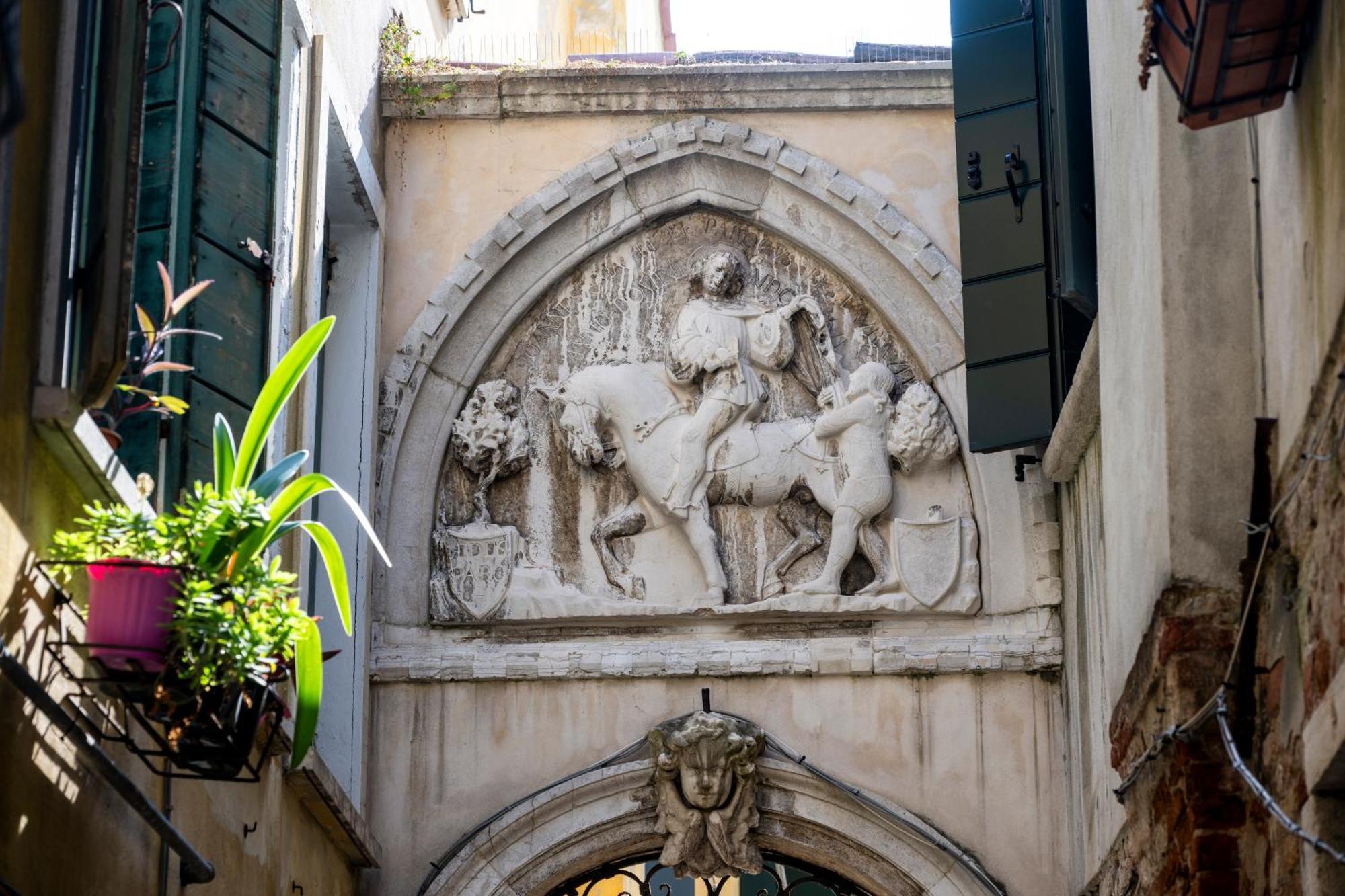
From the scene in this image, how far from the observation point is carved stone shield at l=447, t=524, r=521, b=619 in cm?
920

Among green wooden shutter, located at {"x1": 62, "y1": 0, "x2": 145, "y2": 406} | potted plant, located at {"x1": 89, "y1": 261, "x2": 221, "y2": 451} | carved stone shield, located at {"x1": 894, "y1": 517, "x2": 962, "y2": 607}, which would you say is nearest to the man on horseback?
carved stone shield, located at {"x1": 894, "y1": 517, "x2": 962, "y2": 607}

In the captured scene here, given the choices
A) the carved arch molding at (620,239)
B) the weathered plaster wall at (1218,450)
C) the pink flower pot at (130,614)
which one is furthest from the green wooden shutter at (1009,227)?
the pink flower pot at (130,614)

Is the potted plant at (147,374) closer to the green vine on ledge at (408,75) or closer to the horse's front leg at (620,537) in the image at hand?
the horse's front leg at (620,537)

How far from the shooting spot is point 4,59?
3559 mm

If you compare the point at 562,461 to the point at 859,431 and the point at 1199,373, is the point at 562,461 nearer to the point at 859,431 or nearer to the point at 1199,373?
the point at 859,431

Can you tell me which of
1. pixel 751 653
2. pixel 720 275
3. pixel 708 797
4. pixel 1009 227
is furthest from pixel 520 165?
pixel 708 797

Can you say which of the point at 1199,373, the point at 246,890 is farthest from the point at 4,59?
the point at 246,890

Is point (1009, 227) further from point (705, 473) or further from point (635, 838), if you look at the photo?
point (635, 838)

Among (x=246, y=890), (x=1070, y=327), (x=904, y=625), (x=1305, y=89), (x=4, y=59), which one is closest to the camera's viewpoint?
(x=4, y=59)

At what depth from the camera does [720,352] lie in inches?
371

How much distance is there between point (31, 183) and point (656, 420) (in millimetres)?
4256

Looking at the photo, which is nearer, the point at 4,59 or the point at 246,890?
the point at 4,59

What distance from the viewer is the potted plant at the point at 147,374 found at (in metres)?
5.75

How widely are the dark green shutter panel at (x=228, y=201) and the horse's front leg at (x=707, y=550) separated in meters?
2.36
